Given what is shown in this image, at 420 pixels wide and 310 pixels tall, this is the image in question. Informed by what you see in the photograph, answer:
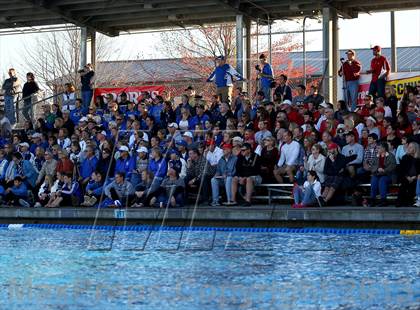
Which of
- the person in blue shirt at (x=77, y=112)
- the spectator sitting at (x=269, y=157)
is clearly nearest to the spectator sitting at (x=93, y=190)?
the spectator sitting at (x=269, y=157)

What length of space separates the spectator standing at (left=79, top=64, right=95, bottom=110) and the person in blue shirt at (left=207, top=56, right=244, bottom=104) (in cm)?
381

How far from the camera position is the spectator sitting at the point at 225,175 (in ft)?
62.2

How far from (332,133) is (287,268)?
26.4ft

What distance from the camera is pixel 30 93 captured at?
26938 millimetres

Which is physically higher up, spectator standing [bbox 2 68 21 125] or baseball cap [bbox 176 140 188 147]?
spectator standing [bbox 2 68 21 125]

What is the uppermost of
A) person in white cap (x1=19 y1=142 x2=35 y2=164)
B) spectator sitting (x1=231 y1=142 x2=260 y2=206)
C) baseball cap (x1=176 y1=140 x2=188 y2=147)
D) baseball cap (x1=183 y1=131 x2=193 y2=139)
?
baseball cap (x1=183 y1=131 x2=193 y2=139)

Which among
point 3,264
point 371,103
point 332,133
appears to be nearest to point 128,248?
point 3,264

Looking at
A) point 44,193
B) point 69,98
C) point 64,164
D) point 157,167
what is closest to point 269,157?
point 157,167

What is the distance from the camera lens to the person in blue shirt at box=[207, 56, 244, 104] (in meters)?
23.7

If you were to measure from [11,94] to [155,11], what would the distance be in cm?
489

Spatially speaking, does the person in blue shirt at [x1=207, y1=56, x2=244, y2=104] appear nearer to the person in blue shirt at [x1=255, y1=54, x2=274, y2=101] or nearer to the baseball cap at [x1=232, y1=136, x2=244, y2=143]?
the person in blue shirt at [x1=255, y1=54, x2=274, y2=101]

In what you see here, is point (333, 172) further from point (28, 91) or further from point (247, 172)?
point (28, 91)

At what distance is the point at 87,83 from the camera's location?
1017 inches

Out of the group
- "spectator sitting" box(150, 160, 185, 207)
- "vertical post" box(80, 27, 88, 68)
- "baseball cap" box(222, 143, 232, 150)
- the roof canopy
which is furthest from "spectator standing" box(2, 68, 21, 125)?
"baseball cap" box(222, 143, 232, 150)
